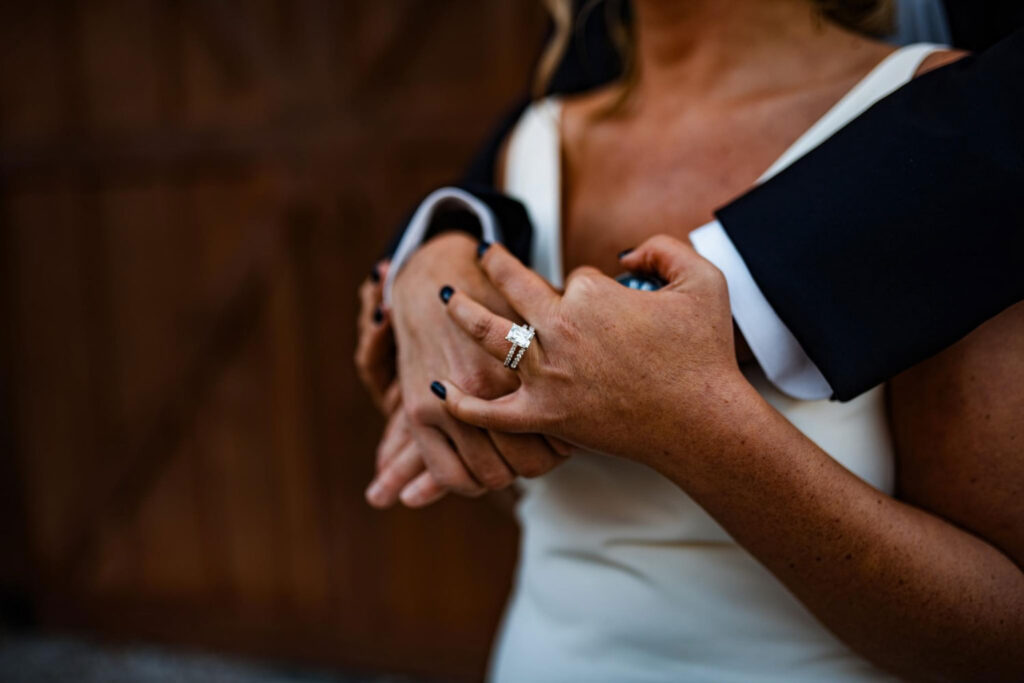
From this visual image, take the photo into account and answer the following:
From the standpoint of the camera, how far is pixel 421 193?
2164mm

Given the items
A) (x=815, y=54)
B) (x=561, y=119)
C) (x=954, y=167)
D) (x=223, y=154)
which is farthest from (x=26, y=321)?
(x=954, y=167)

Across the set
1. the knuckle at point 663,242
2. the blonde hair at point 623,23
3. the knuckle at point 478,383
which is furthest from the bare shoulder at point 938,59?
the knuckle at point 478,383

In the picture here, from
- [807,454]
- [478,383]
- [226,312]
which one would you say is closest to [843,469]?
[807,454]

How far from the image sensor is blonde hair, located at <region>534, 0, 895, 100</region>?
1.03 m

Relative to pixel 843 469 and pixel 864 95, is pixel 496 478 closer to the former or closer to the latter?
pixel 843 469

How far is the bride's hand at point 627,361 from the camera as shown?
2.24 feet

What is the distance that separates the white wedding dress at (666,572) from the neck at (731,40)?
0.15 meters

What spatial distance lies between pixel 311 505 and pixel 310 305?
26.1 inches

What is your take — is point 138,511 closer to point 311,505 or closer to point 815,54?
point 311,505

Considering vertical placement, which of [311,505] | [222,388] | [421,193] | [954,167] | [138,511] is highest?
[954,167]

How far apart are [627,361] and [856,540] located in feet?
0.95

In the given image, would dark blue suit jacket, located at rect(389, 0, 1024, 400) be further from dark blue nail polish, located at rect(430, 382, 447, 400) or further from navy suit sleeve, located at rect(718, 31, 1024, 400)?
dark blue nail polish, located at rect(430, 382, 447, 400)

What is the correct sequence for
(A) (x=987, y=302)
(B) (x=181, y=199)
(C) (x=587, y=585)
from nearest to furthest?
(A) (x=987, y=302) → (C) (x=587, y=585) → (B) (x=181, y=199)

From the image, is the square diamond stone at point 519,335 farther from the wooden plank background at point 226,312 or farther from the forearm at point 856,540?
the wooden plank background at point 226,312
